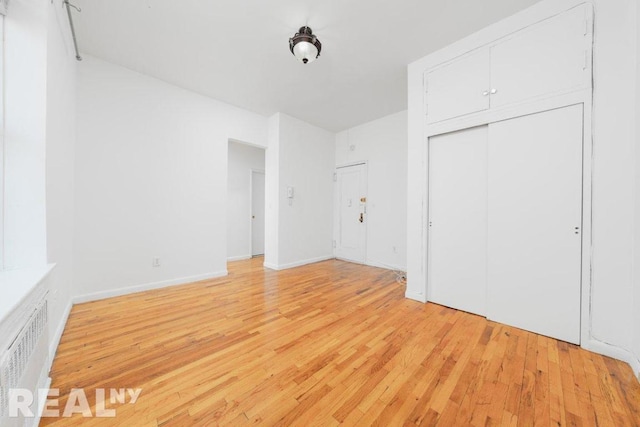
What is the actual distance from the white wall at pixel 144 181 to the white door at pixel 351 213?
2.49 m

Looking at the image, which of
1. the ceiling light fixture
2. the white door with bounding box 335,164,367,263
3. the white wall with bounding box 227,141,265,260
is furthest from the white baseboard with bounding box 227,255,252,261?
the ceiling light fixture

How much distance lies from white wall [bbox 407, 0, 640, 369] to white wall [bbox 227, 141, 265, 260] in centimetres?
513

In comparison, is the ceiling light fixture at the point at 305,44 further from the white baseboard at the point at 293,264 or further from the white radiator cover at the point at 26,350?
the white baseboard at the point at 293,264

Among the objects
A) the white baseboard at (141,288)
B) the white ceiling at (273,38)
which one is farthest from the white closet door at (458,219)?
the white baseboard at (141,288)

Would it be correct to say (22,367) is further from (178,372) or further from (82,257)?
(82,257)

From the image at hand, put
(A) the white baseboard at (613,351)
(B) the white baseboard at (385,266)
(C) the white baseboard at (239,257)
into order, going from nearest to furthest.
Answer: (A) the white baseboard at (613,351) → (B) the white baseboard at (385,266) → (C) the white baseboard at (239,257)

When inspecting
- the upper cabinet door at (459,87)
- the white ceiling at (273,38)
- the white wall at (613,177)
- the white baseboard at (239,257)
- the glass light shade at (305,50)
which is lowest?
the white baseboard at (239,257)

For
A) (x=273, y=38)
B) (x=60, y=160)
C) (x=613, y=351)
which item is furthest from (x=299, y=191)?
(x=613, y=351)

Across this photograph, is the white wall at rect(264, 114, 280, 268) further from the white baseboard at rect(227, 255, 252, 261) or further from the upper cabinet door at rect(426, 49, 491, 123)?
the upper cabinet door at rect(426, 49, 491, 123)

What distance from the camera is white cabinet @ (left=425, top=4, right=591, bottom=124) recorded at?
6.13ft

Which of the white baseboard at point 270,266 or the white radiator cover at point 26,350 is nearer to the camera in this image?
the white radiator cover at point 26,350

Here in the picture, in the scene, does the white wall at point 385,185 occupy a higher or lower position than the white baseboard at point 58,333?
higher

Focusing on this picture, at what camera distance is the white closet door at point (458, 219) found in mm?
2391

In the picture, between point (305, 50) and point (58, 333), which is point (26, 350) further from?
point (305, 50)
